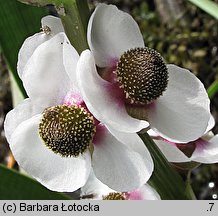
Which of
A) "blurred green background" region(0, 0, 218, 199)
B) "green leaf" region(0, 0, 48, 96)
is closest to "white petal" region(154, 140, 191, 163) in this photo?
"green leaf" region(0, 0, 48, 96)

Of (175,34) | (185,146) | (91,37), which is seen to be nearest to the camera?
(91,37)

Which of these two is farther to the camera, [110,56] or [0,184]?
[0,184]

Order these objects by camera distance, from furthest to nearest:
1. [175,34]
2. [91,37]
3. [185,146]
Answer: [175,34], [185,146], [91,37]

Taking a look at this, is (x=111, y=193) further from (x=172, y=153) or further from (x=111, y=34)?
(x=111, y=34)

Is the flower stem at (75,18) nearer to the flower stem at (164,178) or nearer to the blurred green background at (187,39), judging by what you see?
the flower stem at (164,178)

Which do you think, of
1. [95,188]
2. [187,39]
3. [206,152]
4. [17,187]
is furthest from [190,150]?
[187,39]

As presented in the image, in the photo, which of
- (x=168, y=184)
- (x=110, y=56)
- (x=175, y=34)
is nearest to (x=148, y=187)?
(x=168, y=184)

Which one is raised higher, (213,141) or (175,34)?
(213,141)

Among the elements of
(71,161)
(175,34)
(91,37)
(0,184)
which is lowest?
(175,34)

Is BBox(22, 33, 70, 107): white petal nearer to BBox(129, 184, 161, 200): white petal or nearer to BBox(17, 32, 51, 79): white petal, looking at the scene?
BBox(17, 32, 51, 79): white petal
